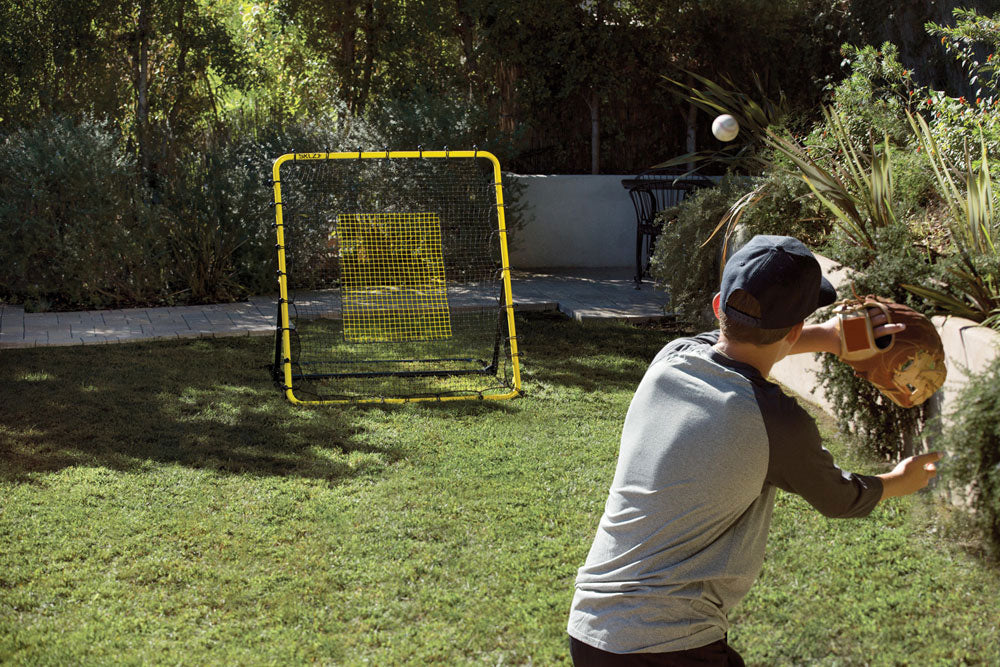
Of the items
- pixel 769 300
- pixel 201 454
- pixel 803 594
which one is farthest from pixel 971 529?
pixel 201 454

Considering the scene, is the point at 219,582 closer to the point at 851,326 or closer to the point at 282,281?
the point at 851,326

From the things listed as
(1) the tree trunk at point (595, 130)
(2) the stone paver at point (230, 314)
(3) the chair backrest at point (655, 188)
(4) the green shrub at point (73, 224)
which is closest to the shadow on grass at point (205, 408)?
(2) the stone paver at point (230, 314)

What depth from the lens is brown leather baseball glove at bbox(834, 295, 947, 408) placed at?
6.82 feet

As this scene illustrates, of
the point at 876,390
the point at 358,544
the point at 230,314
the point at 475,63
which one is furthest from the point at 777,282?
the point at 475,63

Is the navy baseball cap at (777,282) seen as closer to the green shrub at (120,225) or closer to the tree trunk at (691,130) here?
the green shrub at (120,225)

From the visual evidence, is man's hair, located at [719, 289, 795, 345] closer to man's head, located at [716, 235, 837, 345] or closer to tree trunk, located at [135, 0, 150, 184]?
man's head, located at [716, 235, 837, 345]

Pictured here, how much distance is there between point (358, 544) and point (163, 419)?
6.67 ft

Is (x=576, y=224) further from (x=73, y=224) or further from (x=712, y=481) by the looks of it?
(x=712, y=481)

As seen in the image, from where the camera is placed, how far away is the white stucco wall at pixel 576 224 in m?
10.8

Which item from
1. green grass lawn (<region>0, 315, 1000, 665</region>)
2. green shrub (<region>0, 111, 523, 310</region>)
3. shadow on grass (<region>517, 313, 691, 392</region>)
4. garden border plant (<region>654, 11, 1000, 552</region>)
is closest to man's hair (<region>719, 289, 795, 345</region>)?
green grass lawn (<region>0, 315, 1000, 665</region>)

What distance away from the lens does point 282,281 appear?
19.5 ft

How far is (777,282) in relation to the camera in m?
1.80

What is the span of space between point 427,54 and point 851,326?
10429mm

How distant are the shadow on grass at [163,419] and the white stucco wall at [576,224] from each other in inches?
186
